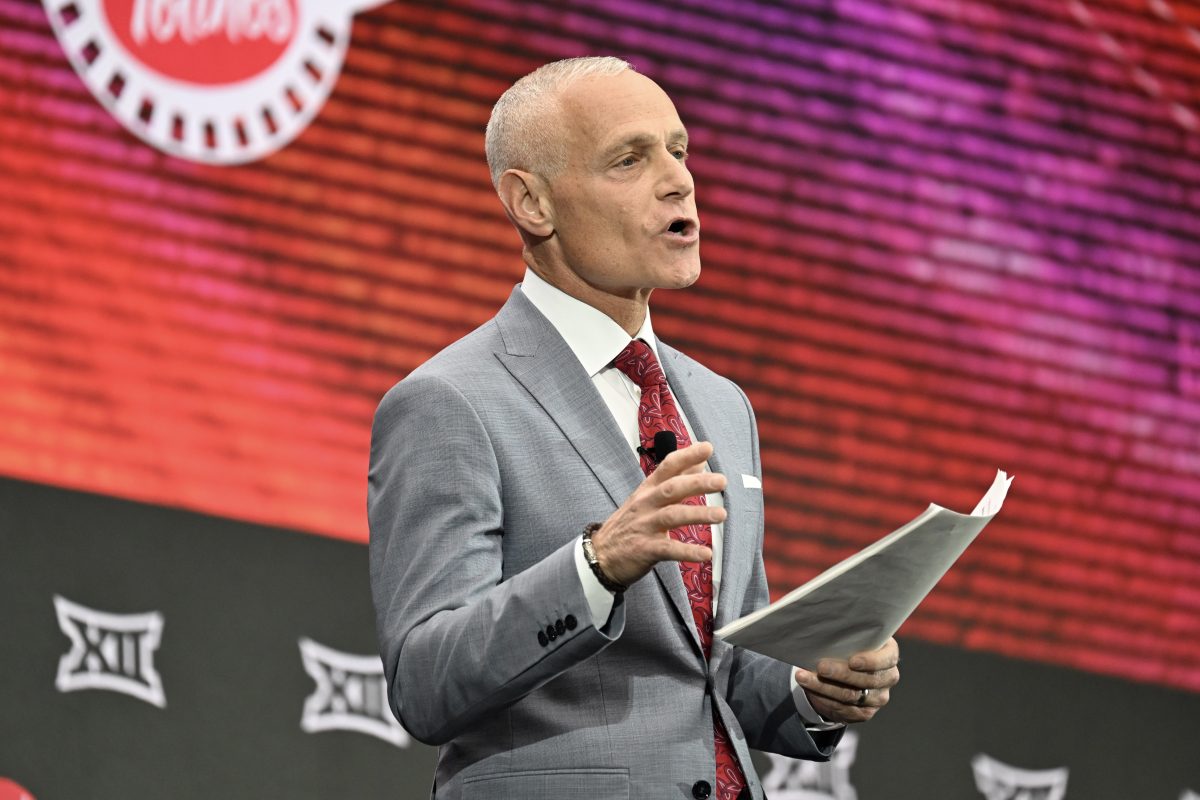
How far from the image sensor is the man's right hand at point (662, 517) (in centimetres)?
130

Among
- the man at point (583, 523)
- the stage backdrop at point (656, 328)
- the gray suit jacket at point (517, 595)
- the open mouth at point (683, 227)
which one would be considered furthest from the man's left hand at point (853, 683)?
the stage backdrop at point (656, 328)

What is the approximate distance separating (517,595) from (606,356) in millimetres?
443

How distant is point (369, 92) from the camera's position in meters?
2.98

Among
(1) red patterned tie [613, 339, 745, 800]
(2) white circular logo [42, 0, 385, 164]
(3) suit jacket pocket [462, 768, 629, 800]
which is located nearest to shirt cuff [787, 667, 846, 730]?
(1) red patterned tie [613, 339, 745, 800]

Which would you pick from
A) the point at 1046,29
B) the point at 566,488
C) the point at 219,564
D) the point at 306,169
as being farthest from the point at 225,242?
the point at 1046,29

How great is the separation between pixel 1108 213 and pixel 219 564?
2310 millimetres

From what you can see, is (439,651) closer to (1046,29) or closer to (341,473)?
(341,473)

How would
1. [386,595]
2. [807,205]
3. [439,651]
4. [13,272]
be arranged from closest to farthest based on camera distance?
[439,651] → [386,595] → [13,272] → [807,205]

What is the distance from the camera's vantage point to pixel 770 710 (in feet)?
5.91

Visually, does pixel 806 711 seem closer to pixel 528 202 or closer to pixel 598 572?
pixel 598 572

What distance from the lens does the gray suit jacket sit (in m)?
1.44

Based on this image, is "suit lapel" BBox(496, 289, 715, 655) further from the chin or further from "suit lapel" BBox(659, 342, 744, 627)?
the chin

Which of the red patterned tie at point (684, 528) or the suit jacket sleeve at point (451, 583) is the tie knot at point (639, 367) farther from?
the suit jacket sleeve at point (451, 583)

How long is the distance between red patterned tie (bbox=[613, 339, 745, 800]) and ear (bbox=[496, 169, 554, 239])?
202mm
